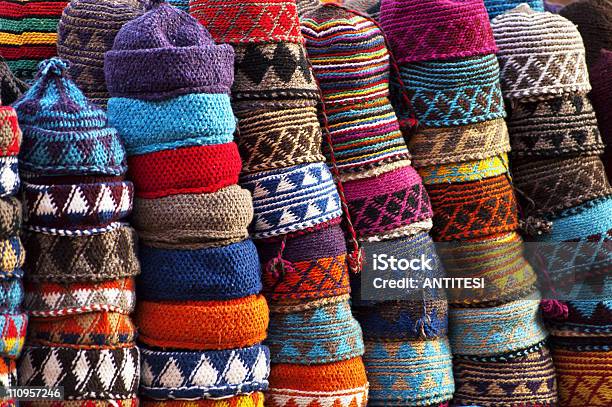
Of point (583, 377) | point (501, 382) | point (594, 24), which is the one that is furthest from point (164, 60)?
point (594, 24)

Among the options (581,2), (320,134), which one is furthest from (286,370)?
(581,2)

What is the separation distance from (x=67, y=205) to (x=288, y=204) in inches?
18.9

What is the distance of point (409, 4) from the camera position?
2191 mm

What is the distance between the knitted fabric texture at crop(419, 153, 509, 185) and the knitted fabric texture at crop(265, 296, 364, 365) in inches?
16.0

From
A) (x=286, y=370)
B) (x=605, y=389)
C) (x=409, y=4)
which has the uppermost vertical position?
(x=409, y=4)

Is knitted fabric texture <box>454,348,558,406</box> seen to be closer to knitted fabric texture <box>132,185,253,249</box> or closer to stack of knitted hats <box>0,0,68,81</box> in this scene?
knitted fabric texture <box>132,185,253,249</box>

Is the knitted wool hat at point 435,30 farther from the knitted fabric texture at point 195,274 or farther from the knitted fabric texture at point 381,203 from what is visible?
the knitted fabric texture at point 195,274

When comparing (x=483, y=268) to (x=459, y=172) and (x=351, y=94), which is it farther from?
(x=351, y=94)

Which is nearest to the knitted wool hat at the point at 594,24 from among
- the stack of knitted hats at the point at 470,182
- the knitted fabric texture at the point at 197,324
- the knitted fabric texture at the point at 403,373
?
the stack of knitted hats at the point at 470,182

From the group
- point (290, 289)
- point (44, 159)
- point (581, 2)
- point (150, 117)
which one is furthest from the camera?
point (581, 2)

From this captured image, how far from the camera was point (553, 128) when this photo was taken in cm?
229

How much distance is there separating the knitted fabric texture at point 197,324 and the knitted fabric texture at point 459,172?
62 centimetres

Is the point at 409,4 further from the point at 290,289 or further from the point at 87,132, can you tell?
the point at 87,132

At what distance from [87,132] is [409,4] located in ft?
2.92
